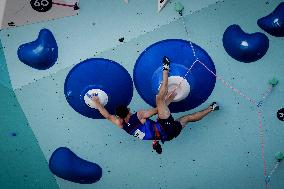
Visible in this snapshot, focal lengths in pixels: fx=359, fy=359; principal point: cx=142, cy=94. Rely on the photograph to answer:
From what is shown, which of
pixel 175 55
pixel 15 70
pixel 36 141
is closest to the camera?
pixel 175 55

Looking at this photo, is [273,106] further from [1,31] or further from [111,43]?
[1,31]

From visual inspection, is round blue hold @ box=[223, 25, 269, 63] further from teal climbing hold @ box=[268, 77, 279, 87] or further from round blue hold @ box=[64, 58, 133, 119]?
round blue hold @ box=[64, 58, 133, 119]

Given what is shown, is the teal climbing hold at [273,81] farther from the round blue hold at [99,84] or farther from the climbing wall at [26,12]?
the climbing wall at [26,12]

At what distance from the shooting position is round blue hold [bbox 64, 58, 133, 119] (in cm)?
362

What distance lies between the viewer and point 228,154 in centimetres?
390

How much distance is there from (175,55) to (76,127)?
53.8 inches

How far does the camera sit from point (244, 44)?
338 centimetres

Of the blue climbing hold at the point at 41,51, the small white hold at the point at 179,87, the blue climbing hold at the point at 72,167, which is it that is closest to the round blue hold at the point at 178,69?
the small white hold at the point at 179,87

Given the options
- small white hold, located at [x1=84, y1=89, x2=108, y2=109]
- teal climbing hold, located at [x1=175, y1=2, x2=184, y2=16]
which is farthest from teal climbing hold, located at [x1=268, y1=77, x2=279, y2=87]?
small white hold, located at [x1=84, y1=89, x2=108, y2=109]

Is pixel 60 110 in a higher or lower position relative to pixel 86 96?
lower

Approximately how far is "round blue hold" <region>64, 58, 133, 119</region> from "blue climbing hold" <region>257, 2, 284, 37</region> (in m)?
1.42

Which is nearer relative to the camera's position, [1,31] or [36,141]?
[1,31]

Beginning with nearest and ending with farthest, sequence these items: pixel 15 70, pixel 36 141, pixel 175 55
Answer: pixel 175 55
pixel 15 70
pixel 36 141

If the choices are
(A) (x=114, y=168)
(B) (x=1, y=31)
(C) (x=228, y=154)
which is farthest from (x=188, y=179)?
(B) (x=1, y=31)
